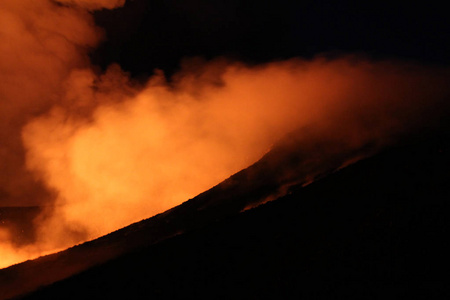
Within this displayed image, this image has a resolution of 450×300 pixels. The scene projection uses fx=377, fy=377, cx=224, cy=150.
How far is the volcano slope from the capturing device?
10.7 ft

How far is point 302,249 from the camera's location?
144 inches

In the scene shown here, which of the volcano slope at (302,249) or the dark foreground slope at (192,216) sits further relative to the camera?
the dark foreground slope at (192,216)

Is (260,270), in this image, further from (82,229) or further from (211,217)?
(82,229)

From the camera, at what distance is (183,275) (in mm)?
3814

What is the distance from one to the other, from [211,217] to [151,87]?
11.4m

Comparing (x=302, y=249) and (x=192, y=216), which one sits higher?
(x=192, y=216)

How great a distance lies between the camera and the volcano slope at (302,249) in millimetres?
3256

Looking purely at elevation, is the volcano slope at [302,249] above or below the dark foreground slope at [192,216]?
below

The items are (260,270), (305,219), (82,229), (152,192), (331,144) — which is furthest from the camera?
(152,192)

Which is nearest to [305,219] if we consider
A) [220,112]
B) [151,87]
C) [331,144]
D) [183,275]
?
[183,275]

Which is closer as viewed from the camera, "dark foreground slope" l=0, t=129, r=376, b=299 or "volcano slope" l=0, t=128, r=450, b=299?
"volcano slope" l=0, t=128, r=450, b=299

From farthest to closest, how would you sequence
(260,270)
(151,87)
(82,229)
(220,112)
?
(151,87) → (220,112) → (82,229) → (260,270)

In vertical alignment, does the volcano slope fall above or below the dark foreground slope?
below

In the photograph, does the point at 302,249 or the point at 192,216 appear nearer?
the point at 302,249
